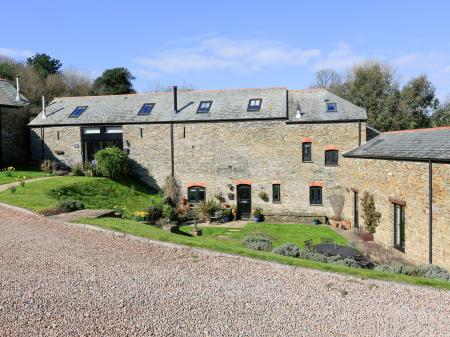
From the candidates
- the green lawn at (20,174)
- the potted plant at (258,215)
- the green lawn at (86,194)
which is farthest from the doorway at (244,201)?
the green lawn at (20,174)

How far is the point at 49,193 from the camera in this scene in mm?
16797

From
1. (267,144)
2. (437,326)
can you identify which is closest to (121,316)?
(437,326)

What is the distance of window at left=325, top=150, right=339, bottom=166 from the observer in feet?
67.6

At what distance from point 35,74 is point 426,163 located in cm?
3955

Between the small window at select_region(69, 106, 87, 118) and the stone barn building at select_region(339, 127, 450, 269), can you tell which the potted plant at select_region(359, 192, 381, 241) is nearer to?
the stone barn building at select_region(339, 127, 450, 269)

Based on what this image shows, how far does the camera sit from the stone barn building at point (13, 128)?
24.1 meters

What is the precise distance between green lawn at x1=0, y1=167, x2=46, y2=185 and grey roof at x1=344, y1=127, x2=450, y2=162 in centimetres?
1748

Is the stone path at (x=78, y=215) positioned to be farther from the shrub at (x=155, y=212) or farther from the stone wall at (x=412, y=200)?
the stone wall at (x=412, y=200)

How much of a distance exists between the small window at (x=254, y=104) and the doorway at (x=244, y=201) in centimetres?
463

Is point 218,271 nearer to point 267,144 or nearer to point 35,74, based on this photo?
point 267,144

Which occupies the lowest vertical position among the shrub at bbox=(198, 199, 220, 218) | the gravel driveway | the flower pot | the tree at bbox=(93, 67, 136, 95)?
the flower pot

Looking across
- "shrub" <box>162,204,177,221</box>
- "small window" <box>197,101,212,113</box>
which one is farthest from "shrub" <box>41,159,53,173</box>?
"small window" <box>197,101,212,113</box>

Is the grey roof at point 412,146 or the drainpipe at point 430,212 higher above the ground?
the grey roof at point 412,146

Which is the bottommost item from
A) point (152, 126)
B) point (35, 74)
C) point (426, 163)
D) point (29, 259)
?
point (29, 259)
